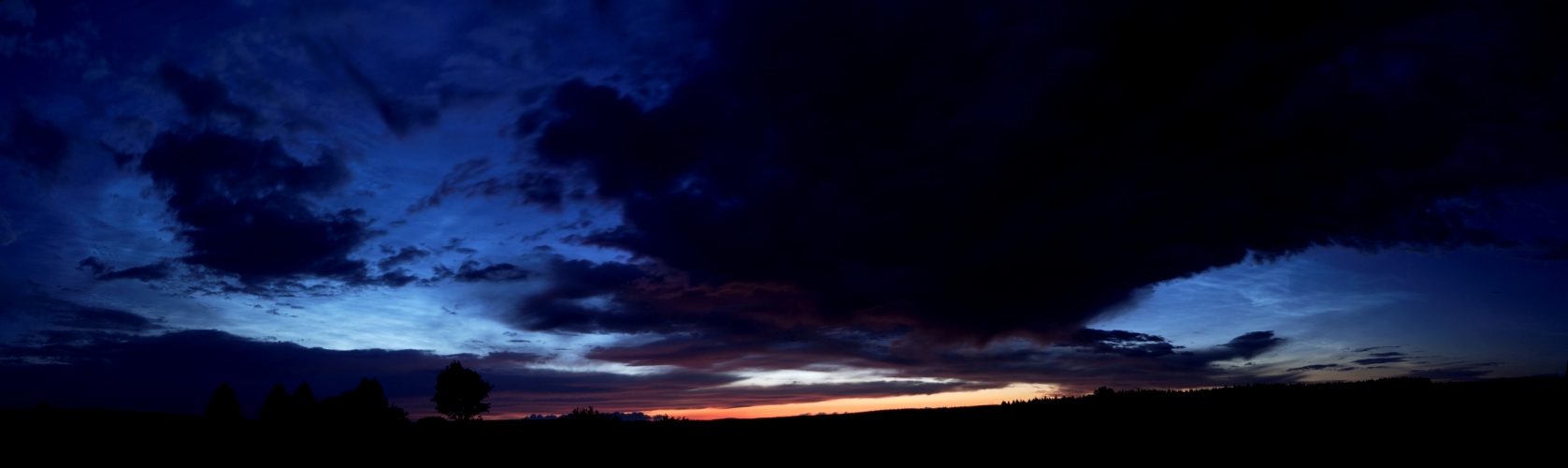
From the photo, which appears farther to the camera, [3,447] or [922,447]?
[922,447]

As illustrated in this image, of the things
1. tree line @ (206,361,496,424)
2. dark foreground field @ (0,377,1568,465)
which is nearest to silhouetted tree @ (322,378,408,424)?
tree line @ (206,361,496,424)

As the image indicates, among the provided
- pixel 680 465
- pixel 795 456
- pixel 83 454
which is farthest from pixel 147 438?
pixel 795 456

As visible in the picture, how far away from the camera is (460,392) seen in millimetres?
89562

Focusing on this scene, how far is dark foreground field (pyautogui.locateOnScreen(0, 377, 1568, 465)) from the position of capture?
835 centimetres

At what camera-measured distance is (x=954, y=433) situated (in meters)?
10.4

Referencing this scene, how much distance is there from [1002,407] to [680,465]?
800cm

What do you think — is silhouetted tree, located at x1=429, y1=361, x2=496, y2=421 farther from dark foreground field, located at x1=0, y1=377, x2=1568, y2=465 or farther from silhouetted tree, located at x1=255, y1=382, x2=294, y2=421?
dark foreground field, located at x1=0, y1=377, x2=1568, y2=465

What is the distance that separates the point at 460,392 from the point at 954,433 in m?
96.8

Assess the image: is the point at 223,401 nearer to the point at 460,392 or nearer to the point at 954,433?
the point at 460,392

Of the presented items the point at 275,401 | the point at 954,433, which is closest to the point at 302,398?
the point at 275,401

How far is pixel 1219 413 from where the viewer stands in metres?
10.9

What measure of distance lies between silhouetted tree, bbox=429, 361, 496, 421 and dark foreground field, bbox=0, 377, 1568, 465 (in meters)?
88.6

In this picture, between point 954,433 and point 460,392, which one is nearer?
point 954,433

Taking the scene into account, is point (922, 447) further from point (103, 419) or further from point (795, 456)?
point (103, 419)
